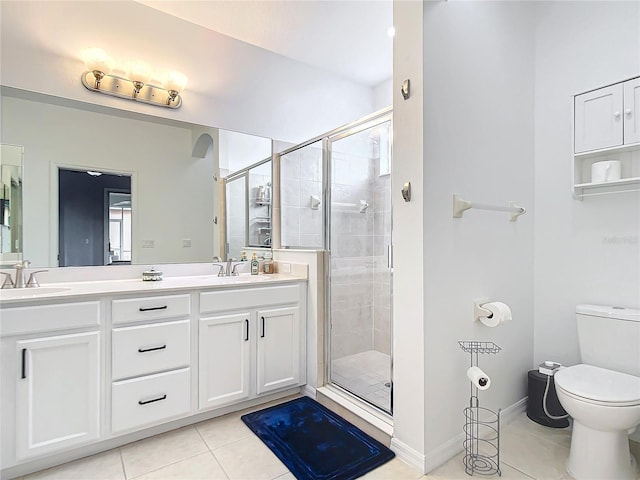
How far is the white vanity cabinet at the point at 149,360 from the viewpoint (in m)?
1.76

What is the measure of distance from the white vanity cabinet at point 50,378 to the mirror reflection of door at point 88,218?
558 millimetres

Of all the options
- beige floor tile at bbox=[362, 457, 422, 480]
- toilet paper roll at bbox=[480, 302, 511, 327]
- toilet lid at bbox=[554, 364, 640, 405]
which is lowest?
beige floor tile at bbox=[362, 457, 422, 480]

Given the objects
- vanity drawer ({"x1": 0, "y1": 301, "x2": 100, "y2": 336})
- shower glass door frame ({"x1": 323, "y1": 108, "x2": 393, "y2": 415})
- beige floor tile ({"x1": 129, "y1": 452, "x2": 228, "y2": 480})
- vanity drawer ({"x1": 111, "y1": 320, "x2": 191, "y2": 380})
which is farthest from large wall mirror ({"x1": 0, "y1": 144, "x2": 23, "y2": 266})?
shower glass door frame ({"x1": 323, "y1": 108, "x2": 393, "y2": 415})

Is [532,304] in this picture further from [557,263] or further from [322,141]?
[322,141]

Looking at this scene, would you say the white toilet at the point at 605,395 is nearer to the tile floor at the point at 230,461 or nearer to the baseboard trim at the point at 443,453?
the tile floor at the point at 230,461

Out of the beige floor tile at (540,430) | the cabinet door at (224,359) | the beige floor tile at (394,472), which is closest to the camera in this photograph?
the beige floor tile at (394,472)

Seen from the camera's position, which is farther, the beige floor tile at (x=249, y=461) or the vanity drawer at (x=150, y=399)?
the vanity drawer at (x=150, y=399)

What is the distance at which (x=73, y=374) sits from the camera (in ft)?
5.42

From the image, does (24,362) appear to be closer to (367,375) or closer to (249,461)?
(249,461)

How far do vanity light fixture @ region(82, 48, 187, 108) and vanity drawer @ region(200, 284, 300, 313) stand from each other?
1.36 m

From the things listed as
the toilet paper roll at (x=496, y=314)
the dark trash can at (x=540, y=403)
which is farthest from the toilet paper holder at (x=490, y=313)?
the dark trash can at (x=540, y=403)

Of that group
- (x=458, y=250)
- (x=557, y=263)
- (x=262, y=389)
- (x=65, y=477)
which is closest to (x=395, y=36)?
(x=458, y=250)

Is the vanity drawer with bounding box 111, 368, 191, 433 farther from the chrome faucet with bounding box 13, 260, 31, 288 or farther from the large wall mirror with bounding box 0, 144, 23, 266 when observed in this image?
the large wall mirror with bounding box 0, 144, 23, 266

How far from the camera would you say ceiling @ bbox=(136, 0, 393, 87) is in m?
2.18
